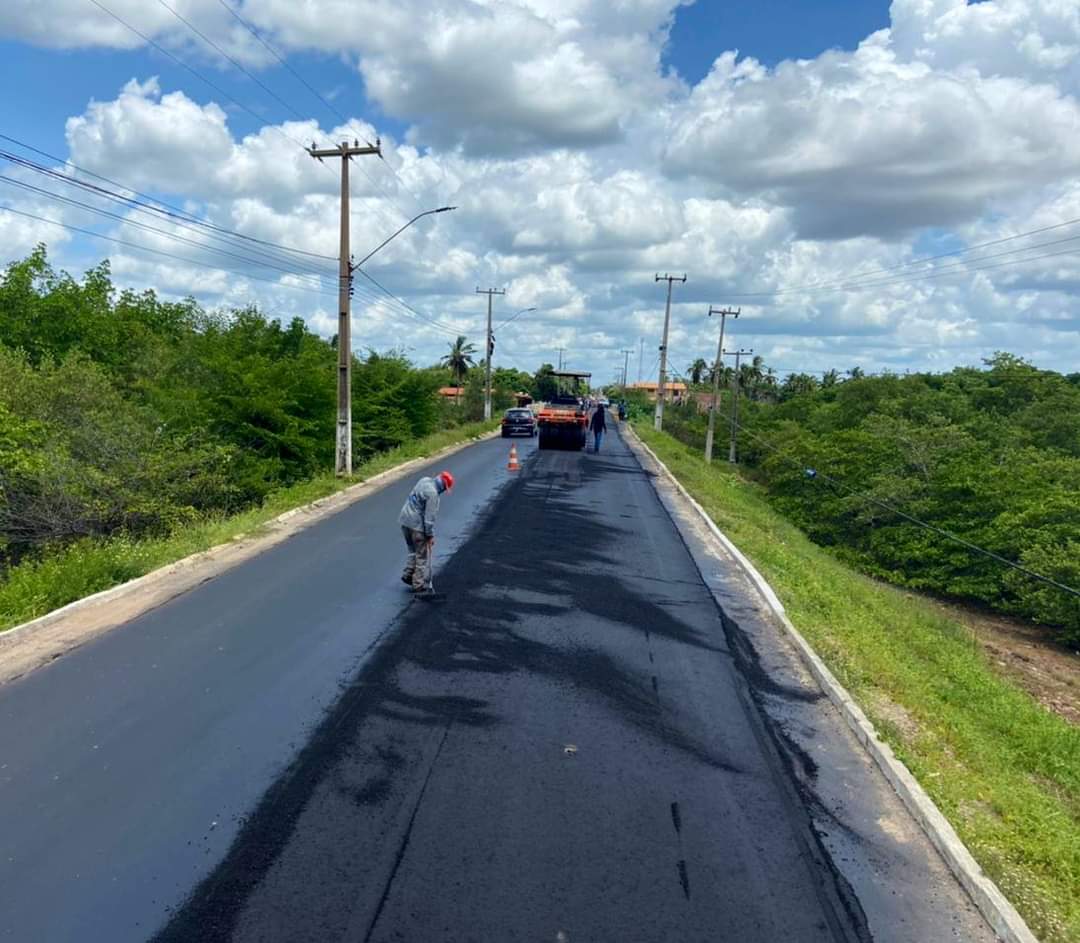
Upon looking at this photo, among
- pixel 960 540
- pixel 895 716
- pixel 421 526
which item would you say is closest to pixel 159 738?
pixel 421 526

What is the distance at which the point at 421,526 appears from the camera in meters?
9.91

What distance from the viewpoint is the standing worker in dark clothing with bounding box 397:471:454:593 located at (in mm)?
9898

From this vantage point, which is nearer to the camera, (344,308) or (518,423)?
(344,308)

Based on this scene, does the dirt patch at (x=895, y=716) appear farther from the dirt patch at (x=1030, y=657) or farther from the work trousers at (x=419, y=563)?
the dirt patch at (x=1030, y=657)

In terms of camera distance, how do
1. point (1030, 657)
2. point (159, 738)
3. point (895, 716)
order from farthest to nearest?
point (1030, 657) → point (895, 716) → point (159, 738)

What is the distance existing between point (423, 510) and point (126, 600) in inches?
148

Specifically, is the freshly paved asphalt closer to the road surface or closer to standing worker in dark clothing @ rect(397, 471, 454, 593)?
the road surface

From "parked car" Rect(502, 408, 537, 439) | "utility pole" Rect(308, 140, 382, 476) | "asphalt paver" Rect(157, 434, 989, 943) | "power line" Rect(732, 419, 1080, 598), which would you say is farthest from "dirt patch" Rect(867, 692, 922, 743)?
"parked car" Rect(502, 408, 537, 439)

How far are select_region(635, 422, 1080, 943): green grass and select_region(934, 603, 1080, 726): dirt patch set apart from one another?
3.14ft

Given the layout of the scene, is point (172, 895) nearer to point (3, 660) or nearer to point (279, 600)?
point (3, 660)

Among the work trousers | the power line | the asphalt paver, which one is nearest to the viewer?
the asphalt paver

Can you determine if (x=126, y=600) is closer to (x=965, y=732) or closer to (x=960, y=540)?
(x=965, y=732)

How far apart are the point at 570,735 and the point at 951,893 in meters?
2.77

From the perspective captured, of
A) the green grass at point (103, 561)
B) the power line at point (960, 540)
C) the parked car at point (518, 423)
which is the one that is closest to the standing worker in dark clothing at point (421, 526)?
the green grass at point (103, 561)
